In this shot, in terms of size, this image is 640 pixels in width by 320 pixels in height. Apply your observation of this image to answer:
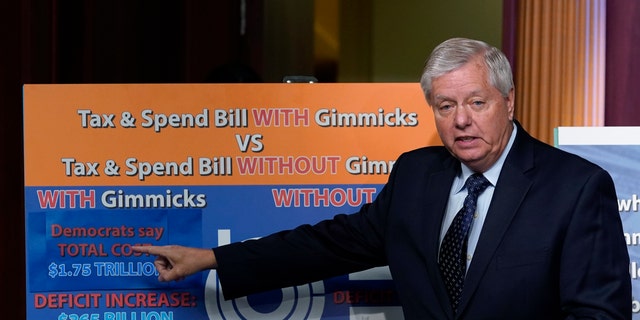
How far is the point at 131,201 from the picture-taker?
2.22m

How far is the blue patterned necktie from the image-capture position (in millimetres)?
1876

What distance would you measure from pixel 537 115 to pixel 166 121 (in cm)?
137

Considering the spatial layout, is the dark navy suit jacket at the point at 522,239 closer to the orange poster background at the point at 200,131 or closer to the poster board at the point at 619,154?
the orange poster background at the point at 200,131

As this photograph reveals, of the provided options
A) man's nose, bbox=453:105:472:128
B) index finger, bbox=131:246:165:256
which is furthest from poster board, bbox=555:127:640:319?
index finger, bbox=131:246:165:256

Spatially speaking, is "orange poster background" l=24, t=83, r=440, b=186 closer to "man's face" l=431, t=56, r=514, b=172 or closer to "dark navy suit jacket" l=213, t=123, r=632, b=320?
"dark navy suit jacket" l=213, t=123, r=632, b=320

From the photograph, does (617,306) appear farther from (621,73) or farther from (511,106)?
(621,73)

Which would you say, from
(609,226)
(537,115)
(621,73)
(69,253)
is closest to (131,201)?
(69,253)

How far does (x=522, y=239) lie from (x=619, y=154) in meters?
0.57

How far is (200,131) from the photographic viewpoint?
2.20 m

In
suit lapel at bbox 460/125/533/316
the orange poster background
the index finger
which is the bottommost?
the index finger

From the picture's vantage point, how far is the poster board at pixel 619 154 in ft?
7.37

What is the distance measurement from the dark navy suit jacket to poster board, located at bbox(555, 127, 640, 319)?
0.37 metres

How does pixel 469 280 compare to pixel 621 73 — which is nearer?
pixel 469 280

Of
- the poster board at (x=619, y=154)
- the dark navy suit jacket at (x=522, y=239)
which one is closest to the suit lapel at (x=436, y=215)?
the dark navy suit jacket at (x=522, y=239)
